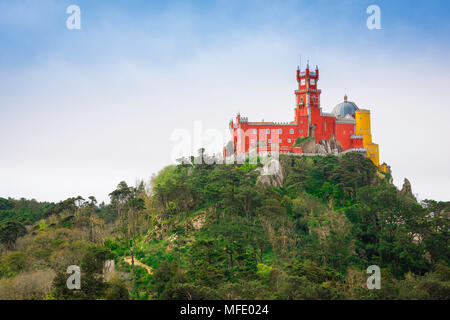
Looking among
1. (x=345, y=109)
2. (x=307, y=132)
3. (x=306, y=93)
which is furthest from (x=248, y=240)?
(x=345, y=109)

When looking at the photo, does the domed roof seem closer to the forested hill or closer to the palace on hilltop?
the palace on hilltop

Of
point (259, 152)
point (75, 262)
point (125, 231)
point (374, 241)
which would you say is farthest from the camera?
point (259, 152)

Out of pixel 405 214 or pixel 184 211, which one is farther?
pixel 184 211

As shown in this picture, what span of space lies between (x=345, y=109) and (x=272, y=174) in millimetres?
19340

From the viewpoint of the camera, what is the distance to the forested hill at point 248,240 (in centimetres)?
4216

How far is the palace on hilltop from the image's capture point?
234 ft

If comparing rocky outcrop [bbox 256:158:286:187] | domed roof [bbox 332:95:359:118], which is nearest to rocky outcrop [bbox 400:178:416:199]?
domed roof [bbox 332:95:359:118]
